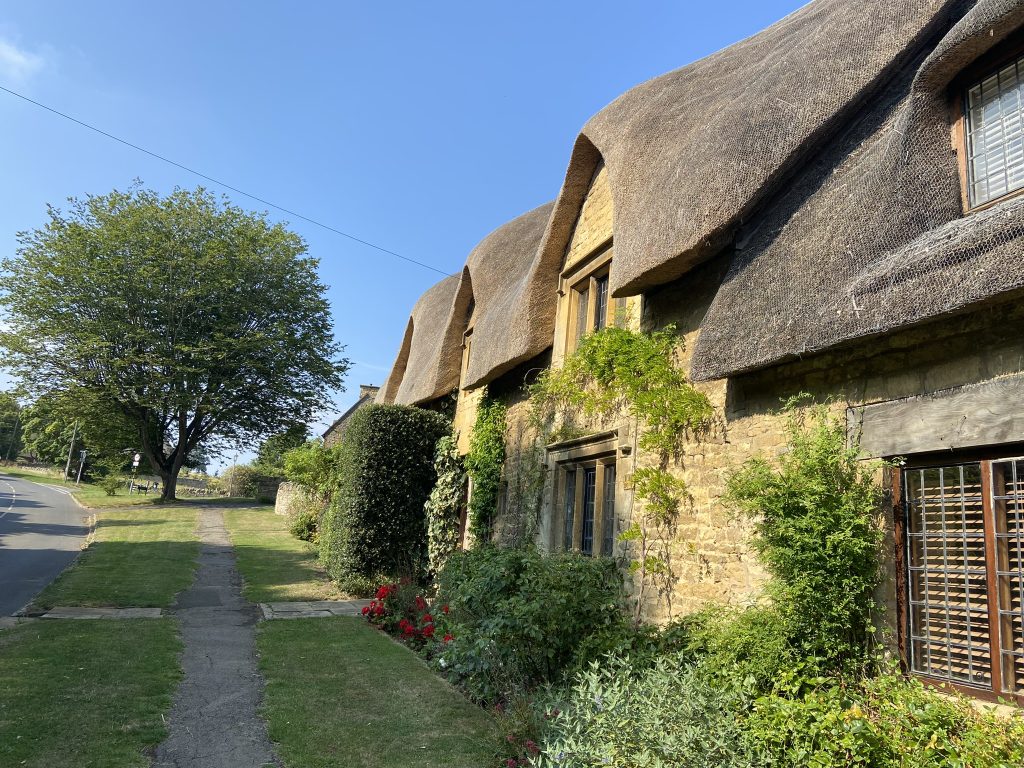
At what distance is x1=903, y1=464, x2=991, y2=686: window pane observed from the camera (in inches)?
158

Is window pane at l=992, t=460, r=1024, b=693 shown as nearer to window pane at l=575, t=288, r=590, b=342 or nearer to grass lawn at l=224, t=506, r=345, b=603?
window pane at l=575, t=288, r=590, b=342

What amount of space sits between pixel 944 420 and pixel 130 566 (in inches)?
590

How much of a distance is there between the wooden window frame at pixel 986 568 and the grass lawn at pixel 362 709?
3.12 m

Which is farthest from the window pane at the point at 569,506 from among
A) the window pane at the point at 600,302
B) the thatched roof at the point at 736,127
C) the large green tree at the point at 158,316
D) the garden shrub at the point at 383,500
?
the large green tree at the point at 158,316

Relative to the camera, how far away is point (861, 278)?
14.6ft

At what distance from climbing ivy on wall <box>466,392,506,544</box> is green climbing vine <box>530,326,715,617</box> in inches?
141

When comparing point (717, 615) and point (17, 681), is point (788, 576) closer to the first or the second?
point (717, 615)

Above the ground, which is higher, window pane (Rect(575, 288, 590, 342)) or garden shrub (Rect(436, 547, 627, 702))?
window pane (Rect(575, 288, 590, 342))

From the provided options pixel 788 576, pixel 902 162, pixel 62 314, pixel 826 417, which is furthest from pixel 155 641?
pixel 62 314

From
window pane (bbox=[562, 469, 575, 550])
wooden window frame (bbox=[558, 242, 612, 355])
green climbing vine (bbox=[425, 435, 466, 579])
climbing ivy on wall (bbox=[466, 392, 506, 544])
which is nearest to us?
window pane (bbox=[562, 469, 575, 550])

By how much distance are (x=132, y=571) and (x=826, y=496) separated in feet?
44.6

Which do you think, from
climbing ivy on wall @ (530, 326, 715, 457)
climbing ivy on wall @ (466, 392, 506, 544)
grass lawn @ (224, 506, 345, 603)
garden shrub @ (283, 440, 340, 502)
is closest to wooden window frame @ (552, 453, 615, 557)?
climbing ivy on wall @ (530, 326, 715, 457)

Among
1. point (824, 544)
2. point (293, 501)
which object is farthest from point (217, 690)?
point (293, 501)

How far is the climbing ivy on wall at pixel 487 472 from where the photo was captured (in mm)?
11453
